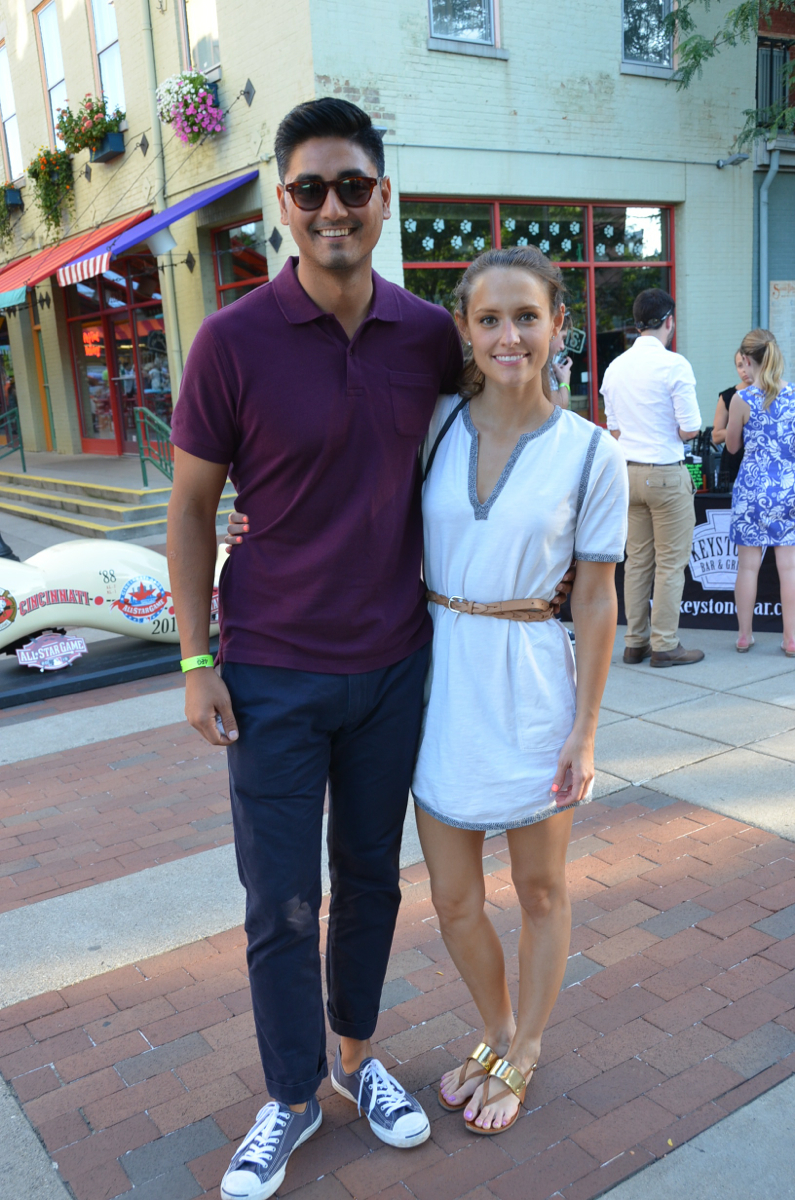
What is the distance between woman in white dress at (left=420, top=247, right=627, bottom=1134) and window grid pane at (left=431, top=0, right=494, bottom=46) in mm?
10125

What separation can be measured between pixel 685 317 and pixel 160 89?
23.2 feet

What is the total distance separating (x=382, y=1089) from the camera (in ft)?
7.89

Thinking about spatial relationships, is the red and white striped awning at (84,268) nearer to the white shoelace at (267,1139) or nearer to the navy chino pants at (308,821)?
the navy chino pants at (308,821)

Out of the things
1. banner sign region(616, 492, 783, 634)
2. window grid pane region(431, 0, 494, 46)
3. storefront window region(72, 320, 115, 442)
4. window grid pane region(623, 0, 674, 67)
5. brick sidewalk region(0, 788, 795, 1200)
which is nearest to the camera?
brick sidewalk region(0, 788, 795, 1200)

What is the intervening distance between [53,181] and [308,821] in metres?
16.4

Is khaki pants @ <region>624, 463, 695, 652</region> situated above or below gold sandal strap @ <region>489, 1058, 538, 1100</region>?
above

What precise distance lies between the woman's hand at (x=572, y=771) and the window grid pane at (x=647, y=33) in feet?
40.9

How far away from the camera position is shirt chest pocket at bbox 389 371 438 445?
217 cm

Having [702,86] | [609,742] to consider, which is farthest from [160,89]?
[609,742]

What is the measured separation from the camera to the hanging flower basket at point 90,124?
541 inches

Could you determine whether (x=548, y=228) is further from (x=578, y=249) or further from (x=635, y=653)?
(x=635, y=653)

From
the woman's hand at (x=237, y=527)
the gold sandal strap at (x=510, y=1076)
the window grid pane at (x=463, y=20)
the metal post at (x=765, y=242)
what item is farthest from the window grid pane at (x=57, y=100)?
the gold sandal strap at (x=510, y=1076)

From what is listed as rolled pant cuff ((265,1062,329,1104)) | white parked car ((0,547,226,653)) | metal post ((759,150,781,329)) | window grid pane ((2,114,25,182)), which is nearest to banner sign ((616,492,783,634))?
white parked car ((0,547,226,653))

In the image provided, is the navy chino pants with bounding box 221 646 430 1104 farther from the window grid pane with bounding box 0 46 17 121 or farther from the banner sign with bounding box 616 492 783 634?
the window grid pane with bounding box 0 46 17 121
